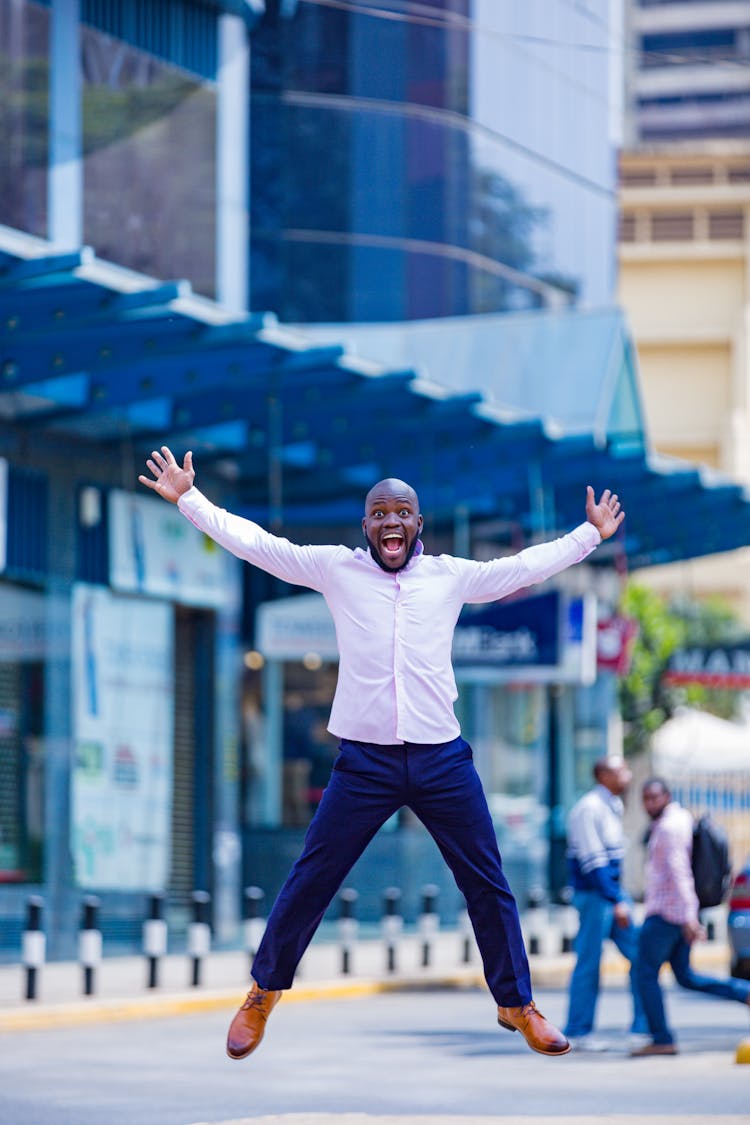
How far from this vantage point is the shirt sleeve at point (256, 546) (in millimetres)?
7809

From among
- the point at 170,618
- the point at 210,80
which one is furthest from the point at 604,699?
the point at 210,80


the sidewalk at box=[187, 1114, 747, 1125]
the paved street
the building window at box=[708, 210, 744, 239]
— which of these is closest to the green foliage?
the paved street

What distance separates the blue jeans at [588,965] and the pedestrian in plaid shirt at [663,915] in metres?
0.23

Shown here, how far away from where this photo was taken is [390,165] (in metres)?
26.3

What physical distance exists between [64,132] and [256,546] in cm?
1333

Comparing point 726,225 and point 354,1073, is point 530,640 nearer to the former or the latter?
point 354,1073

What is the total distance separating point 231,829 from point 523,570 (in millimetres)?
17294

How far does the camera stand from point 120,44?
2175cm

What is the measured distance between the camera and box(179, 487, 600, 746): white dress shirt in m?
7.68

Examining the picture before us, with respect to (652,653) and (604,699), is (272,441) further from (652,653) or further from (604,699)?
(652,653)

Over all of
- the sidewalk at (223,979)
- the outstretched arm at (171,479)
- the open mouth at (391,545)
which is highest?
the outstretched arm at (171,479)

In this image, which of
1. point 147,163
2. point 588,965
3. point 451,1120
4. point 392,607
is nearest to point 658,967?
Answer: point 588,965

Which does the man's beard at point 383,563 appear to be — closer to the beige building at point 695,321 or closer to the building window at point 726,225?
the beige building at point 695,321

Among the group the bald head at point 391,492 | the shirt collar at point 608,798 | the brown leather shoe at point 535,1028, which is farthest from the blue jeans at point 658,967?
the bald head at point 391,492
